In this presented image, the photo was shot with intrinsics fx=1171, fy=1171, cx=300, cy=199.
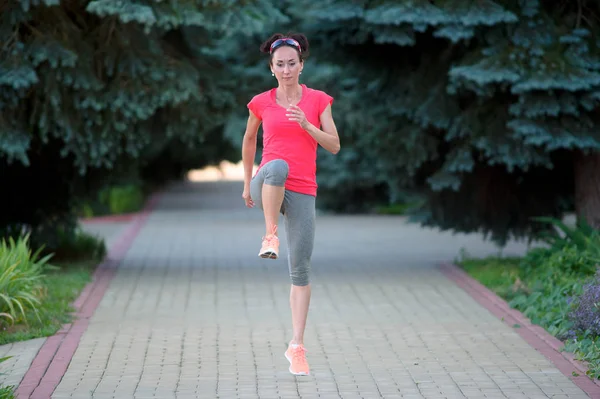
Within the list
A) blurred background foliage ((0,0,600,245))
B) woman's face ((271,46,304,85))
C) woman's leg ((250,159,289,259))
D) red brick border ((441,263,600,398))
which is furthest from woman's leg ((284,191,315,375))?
blurred background foliage ((0,0,600,245))

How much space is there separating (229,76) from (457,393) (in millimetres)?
→ 7717

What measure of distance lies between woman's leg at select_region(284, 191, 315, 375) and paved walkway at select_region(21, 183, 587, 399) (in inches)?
7.7

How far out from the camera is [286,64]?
7371mm

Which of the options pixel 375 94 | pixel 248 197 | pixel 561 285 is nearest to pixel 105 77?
pixel 375 94

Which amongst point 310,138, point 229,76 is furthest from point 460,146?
point 310,138

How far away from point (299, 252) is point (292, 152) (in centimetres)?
64

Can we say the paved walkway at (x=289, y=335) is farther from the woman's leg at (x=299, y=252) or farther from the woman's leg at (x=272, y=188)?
the woman's leg at (x=272, y=188)

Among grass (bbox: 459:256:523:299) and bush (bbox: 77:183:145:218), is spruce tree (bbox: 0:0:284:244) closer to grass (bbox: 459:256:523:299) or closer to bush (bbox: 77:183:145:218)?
grass (bbox: 459:256:523:299)

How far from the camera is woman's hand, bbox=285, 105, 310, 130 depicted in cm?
708

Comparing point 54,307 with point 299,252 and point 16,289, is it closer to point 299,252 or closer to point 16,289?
point 16,289

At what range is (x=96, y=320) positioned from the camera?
33.8ft

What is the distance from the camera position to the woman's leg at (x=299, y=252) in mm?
7441

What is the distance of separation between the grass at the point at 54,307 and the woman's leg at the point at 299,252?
2597mm

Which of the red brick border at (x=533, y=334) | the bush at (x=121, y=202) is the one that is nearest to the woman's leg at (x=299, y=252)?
the red brick border at (x=533, y=334)
